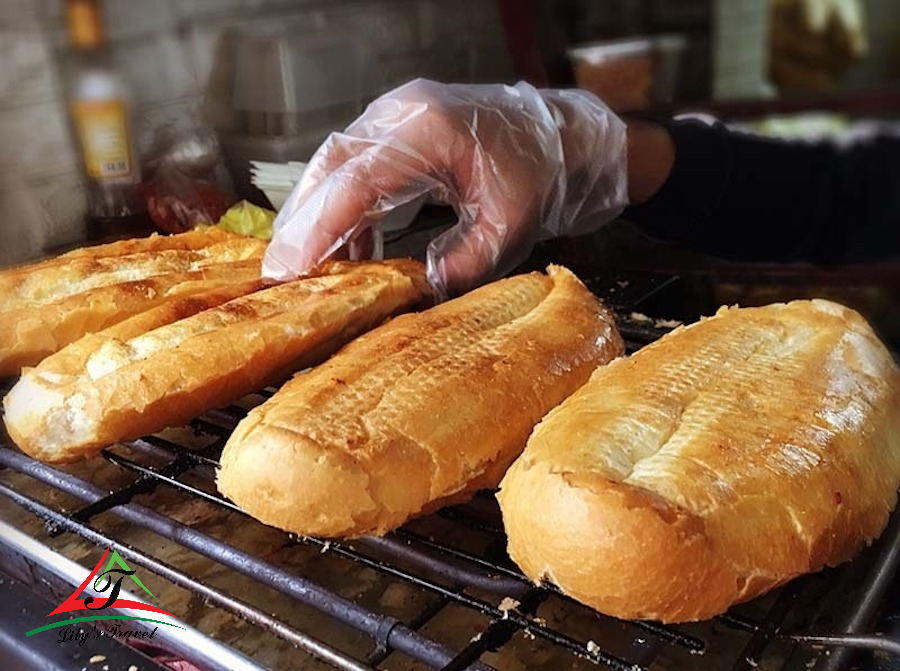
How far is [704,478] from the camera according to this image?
0.91m

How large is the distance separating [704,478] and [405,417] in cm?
38

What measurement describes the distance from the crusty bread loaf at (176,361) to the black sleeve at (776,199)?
1.29m

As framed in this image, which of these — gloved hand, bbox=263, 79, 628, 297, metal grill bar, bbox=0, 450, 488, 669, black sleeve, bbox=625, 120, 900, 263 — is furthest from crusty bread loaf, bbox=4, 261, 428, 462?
black sleeve, bbox=625, 120, 900, 263

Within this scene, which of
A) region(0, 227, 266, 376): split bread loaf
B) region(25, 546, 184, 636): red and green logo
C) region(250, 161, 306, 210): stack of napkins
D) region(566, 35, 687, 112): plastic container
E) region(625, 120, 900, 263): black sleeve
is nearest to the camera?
region(25, 546, 184, 636): red and green logo

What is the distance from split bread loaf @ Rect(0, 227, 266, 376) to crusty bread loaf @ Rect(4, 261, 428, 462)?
0.12m

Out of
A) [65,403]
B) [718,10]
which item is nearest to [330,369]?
[65,403]

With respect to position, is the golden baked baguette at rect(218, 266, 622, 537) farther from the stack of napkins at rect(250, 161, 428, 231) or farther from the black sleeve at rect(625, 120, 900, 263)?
the black sleeve at rect(625, 120, 900, 263)

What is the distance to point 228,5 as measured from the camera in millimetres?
1911

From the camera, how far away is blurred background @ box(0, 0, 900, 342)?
1583 mm

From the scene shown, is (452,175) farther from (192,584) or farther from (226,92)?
(192,584)

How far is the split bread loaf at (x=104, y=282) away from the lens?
1.46m

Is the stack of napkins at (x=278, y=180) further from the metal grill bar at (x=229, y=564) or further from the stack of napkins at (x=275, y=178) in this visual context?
the metal grill bar at (x=229, y=564)

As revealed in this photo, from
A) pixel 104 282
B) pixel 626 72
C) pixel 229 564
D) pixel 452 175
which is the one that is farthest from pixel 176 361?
pixel 626 72

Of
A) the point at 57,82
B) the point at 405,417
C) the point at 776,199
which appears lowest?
the point at 776,199
